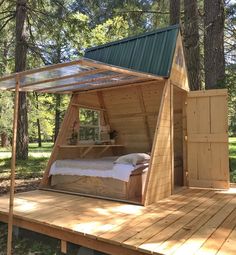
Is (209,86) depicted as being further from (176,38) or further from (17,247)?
(17,247)

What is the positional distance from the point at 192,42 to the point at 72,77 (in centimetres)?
500

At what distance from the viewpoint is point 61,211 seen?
14.5ft

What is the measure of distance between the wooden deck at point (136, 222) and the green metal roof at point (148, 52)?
2.35 m

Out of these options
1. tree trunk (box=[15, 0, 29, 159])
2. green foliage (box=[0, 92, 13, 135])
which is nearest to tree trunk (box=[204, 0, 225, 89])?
tree trunk (box=[15, 0, 29, 159])

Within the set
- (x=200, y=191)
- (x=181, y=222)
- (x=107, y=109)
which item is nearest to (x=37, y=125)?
(x=107, y=109)

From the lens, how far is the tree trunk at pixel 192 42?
842 centimetres

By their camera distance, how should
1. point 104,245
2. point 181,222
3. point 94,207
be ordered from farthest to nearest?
point 94,207 < point 181,222 < point 104,245

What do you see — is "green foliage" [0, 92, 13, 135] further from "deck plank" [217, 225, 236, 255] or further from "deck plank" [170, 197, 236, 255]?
"deck plank" [217, 225, 236, 255]

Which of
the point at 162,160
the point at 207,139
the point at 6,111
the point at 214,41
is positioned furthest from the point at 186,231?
the point at 6,111

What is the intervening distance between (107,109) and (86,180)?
2213mm

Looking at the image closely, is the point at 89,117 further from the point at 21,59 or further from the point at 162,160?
the point at 21,59

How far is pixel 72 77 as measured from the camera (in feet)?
15.1

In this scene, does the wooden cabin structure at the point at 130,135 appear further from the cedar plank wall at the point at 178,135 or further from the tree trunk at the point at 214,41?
the tree trunk at the point at 214,41

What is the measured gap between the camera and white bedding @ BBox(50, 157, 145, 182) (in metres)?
5.15
